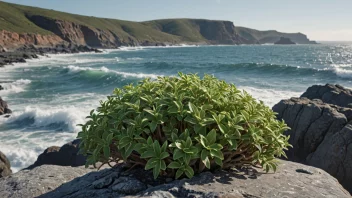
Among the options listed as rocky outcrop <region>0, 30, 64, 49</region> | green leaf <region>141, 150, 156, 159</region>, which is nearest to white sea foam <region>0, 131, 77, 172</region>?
green leaf <region>141, 150, 156, 159</region>

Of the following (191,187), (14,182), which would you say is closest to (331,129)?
(191,187)

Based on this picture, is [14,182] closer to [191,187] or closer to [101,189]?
[101,189]

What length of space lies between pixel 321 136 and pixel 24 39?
11073 centimetres

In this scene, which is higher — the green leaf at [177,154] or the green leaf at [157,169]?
the green leaf at [177,154]

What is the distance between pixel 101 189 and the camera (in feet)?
14.0

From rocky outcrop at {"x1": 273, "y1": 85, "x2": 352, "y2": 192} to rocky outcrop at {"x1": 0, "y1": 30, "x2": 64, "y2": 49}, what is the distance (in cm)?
9762

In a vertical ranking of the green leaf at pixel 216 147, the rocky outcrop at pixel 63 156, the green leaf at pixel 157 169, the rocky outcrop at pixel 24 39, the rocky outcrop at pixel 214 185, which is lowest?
the rocky outcrop at pixel 63 156

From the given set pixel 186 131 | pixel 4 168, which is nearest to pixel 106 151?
pixel 186 131

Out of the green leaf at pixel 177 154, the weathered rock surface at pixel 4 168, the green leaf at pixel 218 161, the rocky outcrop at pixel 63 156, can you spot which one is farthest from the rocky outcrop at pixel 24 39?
the green leaf at pixel 218 161

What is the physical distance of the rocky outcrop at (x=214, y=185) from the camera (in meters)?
3.72

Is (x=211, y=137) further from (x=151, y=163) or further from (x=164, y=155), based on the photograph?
(x=151, y=163)

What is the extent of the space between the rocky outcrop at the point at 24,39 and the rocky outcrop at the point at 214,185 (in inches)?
3973

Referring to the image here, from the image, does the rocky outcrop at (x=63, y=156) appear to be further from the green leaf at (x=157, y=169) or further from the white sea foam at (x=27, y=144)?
the green leaf at (x=157, y=169)

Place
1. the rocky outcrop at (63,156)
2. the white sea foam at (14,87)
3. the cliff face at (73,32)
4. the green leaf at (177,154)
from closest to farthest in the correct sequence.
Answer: the green leaf at (177,154)
the rocky outcrop at (63,156)
the white sea foam at (14,87)
the cliff face at (73,32)
